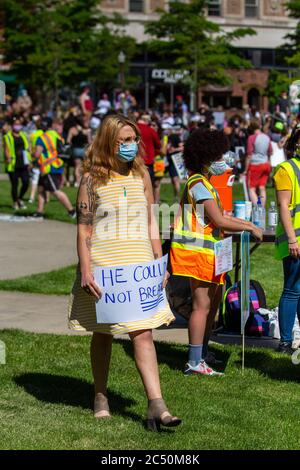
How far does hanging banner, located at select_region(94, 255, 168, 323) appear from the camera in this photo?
6000 millimetres

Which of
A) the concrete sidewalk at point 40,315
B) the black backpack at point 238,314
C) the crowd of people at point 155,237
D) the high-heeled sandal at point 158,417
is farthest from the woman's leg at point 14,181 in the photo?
the high-heeled sandal at point 158,417

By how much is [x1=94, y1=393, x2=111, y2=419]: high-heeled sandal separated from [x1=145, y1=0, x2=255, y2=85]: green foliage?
145 feet

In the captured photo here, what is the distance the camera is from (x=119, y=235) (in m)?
6.06

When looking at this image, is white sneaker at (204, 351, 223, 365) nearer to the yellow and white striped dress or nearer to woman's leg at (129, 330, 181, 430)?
the yellow and white striped dress

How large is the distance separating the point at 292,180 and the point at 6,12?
151 feet

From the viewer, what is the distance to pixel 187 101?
63.9m

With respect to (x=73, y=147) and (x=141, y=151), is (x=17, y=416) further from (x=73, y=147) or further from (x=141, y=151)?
(x=73, y=147)

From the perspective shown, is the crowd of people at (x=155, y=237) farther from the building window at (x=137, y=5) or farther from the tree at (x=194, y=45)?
the building window at (x=137, y=5)

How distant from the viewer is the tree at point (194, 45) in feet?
168

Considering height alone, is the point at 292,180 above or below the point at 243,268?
above

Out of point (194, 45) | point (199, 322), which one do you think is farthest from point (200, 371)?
point (194, 45)

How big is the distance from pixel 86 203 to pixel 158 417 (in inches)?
51.4

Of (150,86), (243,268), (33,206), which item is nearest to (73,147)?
(33,206)
